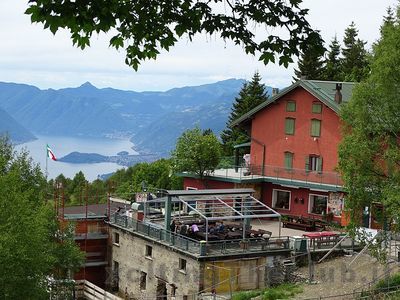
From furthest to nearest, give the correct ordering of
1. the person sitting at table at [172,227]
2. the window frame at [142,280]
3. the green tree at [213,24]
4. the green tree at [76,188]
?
the green tree at [76,188] < the window frame at [142,280] < the person sitting at table at [172,227] < the green tree at [213,24]

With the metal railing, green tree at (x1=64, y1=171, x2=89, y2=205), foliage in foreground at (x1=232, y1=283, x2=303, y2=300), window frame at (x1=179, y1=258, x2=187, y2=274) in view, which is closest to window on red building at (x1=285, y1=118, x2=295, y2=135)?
the metal railing

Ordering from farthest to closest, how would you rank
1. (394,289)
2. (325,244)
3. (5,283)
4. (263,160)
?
1. (263,160)
2. (325,244)
3. (5,283)
4. (394,289)

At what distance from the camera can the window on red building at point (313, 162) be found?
4055cm

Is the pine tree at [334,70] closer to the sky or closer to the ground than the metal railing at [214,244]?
closer to the sky

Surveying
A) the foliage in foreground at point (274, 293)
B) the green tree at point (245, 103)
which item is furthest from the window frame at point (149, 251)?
the green tree at point (245, 103)

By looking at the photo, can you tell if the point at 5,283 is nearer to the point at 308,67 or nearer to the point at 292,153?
the point at 292,153

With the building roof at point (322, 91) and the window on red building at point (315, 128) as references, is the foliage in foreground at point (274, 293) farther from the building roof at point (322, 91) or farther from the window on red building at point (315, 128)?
the window on red building at point (315, 128)

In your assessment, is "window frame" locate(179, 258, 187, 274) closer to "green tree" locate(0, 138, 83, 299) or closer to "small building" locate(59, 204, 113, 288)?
"green tree" locate(0, 138, 83, 299)

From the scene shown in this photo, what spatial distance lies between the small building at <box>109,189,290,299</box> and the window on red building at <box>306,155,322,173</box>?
275 inches

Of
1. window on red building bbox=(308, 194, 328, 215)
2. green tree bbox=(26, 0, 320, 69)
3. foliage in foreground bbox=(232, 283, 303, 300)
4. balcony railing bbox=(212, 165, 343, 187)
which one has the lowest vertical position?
foliage in foreground bbox=(232, 283, 303, 300)

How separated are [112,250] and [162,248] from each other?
6430 mm

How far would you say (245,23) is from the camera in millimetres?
8383

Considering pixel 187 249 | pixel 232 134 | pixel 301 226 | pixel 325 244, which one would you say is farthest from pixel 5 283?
pixel 232 134

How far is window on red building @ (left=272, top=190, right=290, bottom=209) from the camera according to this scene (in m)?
41.2
